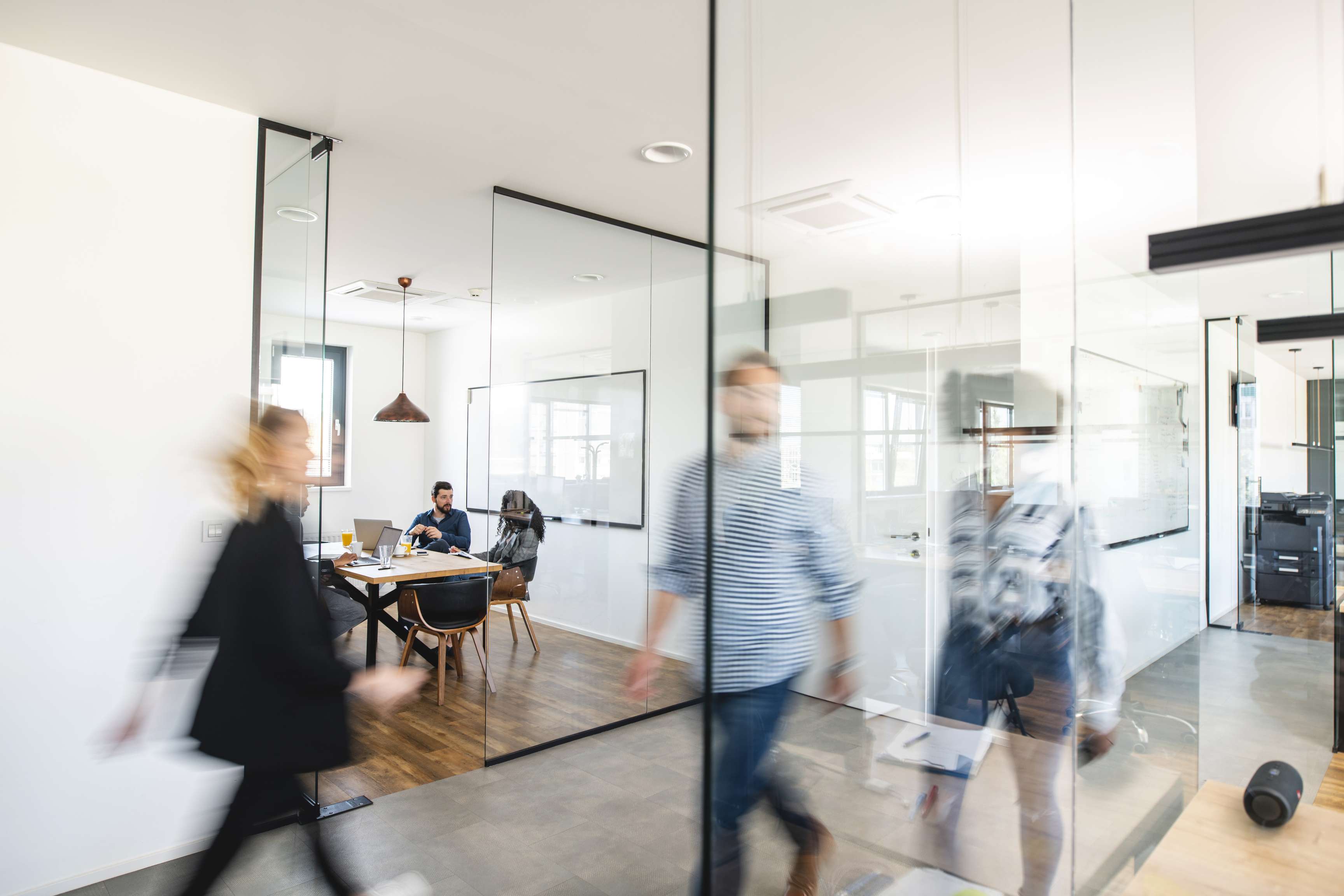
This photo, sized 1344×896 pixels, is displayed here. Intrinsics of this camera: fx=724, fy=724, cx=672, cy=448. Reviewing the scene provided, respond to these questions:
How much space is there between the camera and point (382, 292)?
5961 mm

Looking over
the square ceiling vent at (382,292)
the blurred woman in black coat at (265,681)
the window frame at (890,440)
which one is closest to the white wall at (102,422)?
the blurred woman in black coat at (265,681)

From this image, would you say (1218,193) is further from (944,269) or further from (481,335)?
(481,335)

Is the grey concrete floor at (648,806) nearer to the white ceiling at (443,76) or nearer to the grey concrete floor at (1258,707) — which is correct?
the grey concrete floor at (1258,707)

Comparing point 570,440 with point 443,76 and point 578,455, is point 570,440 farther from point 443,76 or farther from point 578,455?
point 443,76

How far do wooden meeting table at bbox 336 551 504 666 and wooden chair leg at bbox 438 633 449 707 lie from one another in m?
0.30

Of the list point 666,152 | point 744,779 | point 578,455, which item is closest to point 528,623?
point 578,455

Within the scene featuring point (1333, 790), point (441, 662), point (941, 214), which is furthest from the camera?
point (441, 662)

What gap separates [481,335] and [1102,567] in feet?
22.6

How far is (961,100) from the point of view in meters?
0.98

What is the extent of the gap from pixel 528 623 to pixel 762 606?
125 inches

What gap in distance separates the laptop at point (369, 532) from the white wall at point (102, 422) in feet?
8.71

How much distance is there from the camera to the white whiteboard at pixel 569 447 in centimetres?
367

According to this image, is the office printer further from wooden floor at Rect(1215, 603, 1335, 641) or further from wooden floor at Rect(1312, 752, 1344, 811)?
wooden floor at Rect(1312, 752, 1344, 811)

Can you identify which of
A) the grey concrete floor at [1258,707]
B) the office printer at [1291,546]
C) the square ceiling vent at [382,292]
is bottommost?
the grey concrete floor at [1258,707]
